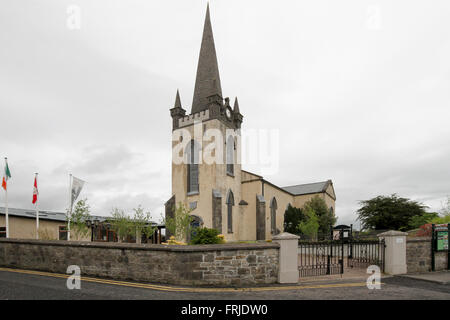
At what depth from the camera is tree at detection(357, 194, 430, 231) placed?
140 ft

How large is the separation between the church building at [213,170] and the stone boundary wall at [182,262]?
16354mm

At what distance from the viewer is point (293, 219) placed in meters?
38.5

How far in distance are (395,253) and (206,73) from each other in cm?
2684

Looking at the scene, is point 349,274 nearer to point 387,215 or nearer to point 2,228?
point 2,228

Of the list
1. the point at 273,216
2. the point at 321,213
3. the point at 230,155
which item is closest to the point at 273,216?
the point at 273,216

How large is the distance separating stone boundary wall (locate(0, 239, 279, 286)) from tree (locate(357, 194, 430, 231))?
40533 millimetres

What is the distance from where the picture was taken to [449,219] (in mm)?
18297

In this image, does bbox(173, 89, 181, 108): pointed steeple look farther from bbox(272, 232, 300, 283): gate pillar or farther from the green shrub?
bbox(272, 232, 300, 283): gate pillar

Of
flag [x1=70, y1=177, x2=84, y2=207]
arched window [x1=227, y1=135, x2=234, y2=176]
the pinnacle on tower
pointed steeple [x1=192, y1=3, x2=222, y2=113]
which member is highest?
pointed steeple [x1=192, y1=3, x2=222, y2=113]

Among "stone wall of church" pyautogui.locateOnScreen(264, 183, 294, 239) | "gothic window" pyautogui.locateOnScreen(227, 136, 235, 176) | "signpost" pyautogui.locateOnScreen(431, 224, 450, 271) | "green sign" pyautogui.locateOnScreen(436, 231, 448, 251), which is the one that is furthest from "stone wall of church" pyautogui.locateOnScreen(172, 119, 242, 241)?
"green sign" pyautogui.locateOnScreen(436, 231, 448, 251)

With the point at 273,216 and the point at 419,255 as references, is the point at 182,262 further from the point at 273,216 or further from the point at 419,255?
the point at 273,216

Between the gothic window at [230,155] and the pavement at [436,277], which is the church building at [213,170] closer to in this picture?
the gothic window at [230,155]
